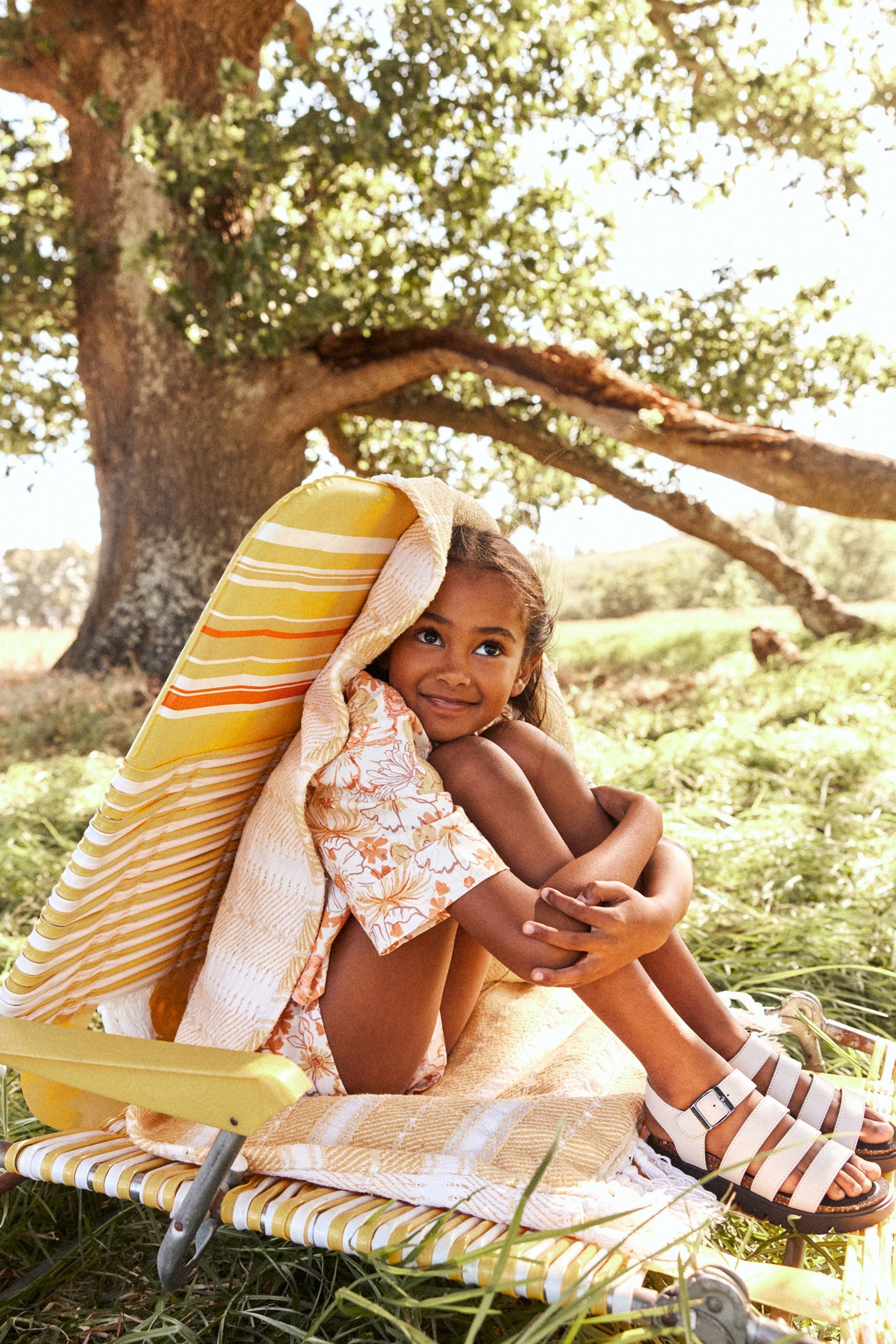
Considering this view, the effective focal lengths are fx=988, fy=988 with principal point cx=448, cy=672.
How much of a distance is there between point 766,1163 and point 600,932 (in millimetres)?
448

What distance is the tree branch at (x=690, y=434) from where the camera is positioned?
5.98 m

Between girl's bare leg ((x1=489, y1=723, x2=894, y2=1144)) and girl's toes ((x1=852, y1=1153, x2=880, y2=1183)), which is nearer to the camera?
girl's toes ((x1=852, y1=1153, x2=880, y2=1183))

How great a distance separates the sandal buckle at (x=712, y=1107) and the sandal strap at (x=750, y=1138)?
3 centimetres

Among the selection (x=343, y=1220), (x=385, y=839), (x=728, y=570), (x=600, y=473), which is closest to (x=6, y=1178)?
(x=343, y=1220)

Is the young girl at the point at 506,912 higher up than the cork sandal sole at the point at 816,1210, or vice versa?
the young girl at the point at 506,912

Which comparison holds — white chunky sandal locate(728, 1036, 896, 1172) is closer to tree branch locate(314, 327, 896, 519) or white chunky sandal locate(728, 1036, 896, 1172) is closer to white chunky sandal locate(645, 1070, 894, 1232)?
white chunky sandal locate(645, 1070, 894, 1232)

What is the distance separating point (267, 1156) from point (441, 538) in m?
1.01

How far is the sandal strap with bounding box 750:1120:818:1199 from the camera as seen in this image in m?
1.49

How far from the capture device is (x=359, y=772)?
5.20 feet

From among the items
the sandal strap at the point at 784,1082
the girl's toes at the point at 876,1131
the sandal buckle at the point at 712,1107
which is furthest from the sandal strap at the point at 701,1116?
the girl's toes at the point at 876,1131

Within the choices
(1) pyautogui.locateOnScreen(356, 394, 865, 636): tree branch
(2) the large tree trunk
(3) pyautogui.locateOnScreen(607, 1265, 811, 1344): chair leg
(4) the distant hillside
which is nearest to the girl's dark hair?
(3) pyautogui.locateOnScreen(607, 1265, 811, 1344): chair leg

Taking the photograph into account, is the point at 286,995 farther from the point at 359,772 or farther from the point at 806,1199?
the point at 806,1199

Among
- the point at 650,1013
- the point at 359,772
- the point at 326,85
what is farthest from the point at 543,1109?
the point at 326,85

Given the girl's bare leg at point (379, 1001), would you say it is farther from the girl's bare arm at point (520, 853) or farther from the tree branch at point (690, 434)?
the tree branch at point (690, 434)
